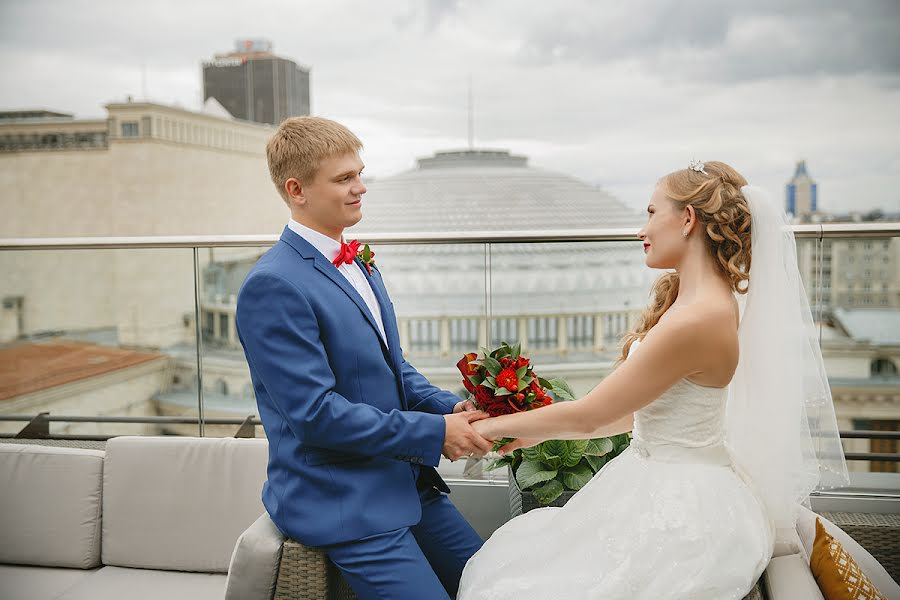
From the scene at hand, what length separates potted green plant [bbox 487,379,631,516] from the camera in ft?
7.68

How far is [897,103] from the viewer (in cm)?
5112

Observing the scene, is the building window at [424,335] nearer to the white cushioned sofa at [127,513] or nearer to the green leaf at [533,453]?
the white cushioned sofa at [127,513]

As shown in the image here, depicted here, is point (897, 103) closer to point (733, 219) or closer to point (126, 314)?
point (126, 314)

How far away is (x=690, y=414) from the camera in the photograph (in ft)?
5.53

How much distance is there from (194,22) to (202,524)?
209 feet

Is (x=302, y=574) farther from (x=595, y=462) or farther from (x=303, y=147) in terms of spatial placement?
(x=595, y=462)

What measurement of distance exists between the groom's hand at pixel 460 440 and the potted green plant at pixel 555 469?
609 millimetres

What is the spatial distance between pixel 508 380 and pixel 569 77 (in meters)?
57.1

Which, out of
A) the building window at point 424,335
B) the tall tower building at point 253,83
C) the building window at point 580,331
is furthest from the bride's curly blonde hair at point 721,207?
the tall tower building at point 253,83

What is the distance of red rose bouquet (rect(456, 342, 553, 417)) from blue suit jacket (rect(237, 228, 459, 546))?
0.19 m

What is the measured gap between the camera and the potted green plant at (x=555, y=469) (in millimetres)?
2340

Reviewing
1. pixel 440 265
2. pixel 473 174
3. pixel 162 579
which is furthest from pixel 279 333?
pixel 473 174

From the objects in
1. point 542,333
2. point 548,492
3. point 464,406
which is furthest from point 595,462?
point 542,333

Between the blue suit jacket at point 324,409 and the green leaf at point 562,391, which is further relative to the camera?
the green leaf at point 562,391
